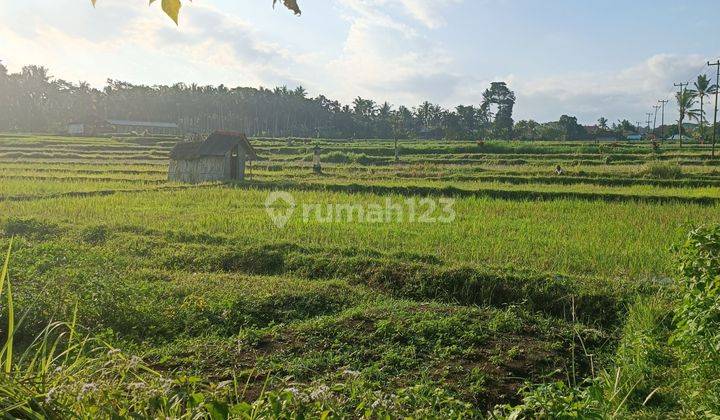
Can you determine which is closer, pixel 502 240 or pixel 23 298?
pixel 23 298

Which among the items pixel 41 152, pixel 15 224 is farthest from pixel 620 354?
pixel 41 152

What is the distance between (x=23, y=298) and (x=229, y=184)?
548 inches

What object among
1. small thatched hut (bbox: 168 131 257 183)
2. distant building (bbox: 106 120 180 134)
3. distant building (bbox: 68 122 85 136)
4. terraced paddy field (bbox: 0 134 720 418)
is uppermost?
distant building (bbox: 106 120 180 134)

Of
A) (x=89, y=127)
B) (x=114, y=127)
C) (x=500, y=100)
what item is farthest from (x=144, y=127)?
(x=500, y=100)

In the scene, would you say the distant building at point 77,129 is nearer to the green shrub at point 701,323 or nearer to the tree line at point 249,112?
the tree line at point 249,112

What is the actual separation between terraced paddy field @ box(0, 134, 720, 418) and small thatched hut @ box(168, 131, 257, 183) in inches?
273

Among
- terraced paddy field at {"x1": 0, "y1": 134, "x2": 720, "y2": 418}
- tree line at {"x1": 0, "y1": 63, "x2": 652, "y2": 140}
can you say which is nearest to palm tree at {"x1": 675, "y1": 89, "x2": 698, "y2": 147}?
tree line at {"x1": 0, "y1": 63, "x2": 652, "y2": 140}

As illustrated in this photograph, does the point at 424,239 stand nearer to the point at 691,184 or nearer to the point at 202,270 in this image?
the point at 202,270

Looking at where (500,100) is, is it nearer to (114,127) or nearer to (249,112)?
(249,112)

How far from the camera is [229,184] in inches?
767

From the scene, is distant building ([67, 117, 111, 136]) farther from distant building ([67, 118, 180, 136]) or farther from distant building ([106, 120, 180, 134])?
distant building ([106, 120, 180, 134])

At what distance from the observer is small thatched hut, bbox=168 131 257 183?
22.0 m

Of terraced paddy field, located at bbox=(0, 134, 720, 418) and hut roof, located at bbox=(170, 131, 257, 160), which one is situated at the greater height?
hut roof, located at bbox=(170, 131, 257, 160)

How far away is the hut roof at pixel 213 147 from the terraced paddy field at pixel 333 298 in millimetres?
7007
